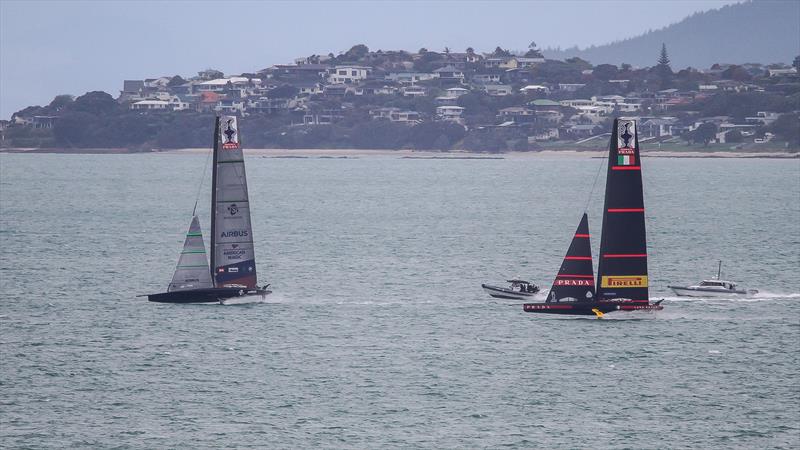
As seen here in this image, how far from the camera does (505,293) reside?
78.1m

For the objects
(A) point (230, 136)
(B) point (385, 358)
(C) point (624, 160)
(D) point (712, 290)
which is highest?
(A) point (230, 136)

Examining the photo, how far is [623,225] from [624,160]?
3.25 m

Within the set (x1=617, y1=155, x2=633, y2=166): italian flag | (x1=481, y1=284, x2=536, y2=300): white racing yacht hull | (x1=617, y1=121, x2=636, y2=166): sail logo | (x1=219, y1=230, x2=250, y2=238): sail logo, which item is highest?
(x1=617, y1=121, x2=636, y2=166): sail logo

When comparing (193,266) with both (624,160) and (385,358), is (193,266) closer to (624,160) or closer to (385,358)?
(385,358)

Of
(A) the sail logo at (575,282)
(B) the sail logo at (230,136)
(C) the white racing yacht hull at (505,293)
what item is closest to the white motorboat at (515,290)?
(C) the white racing yacht hull at (505,293)

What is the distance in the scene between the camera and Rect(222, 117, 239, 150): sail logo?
7056cm

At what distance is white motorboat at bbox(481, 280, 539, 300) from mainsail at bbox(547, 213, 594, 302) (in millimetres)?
6896

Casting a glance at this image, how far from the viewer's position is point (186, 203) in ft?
586


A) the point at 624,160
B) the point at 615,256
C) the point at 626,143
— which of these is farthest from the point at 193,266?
the point at 626,143

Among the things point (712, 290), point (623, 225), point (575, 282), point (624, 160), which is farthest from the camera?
point (712, 290)

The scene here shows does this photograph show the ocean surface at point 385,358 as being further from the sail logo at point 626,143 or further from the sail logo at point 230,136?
the sail logo at point 230,136

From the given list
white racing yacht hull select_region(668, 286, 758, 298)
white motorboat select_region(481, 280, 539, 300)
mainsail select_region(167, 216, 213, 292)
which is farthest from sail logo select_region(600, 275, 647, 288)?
mainsail select_region(167, 216, 213, 292)

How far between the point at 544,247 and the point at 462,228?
2557cm

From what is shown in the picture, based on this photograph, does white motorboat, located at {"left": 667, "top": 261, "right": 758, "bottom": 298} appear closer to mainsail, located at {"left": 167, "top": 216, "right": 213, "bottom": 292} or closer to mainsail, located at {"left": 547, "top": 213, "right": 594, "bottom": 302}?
mainsail, located at {"left": 547, "top": 213, "right": 594, "bottom": 302}
